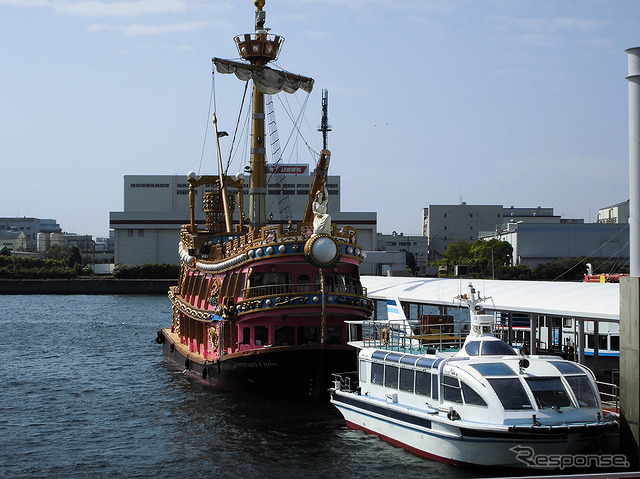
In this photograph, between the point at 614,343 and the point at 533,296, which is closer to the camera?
the point at 533,296

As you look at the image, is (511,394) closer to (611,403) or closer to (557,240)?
(611,403)

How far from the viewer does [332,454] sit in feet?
89.4

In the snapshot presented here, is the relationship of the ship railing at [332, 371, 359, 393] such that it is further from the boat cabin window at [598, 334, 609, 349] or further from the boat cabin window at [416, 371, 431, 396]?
the boat cabin window at [598, 334, 609, 349]

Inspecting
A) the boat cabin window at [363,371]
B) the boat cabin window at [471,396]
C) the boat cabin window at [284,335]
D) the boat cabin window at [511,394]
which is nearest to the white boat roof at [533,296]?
the boat cabin window at [363,371]

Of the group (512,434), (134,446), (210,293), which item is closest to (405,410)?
(512,434)

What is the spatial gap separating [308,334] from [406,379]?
8.70 meters

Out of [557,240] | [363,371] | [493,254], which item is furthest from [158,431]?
Result: [557,240]

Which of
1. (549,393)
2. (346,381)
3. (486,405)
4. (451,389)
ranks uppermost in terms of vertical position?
(549,393)

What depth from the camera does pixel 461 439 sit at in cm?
2350

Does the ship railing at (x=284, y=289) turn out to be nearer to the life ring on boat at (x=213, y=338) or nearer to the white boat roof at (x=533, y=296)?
the life ring on boat at (x=213, y=338)

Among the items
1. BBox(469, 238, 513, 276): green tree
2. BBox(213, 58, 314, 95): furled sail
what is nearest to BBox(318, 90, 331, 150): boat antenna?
BBox(213, 58, 314, 95): furled sail

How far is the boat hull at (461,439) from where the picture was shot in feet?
73.2

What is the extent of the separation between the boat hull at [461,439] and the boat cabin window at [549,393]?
1106mm

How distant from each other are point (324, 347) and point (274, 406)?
138 inches
